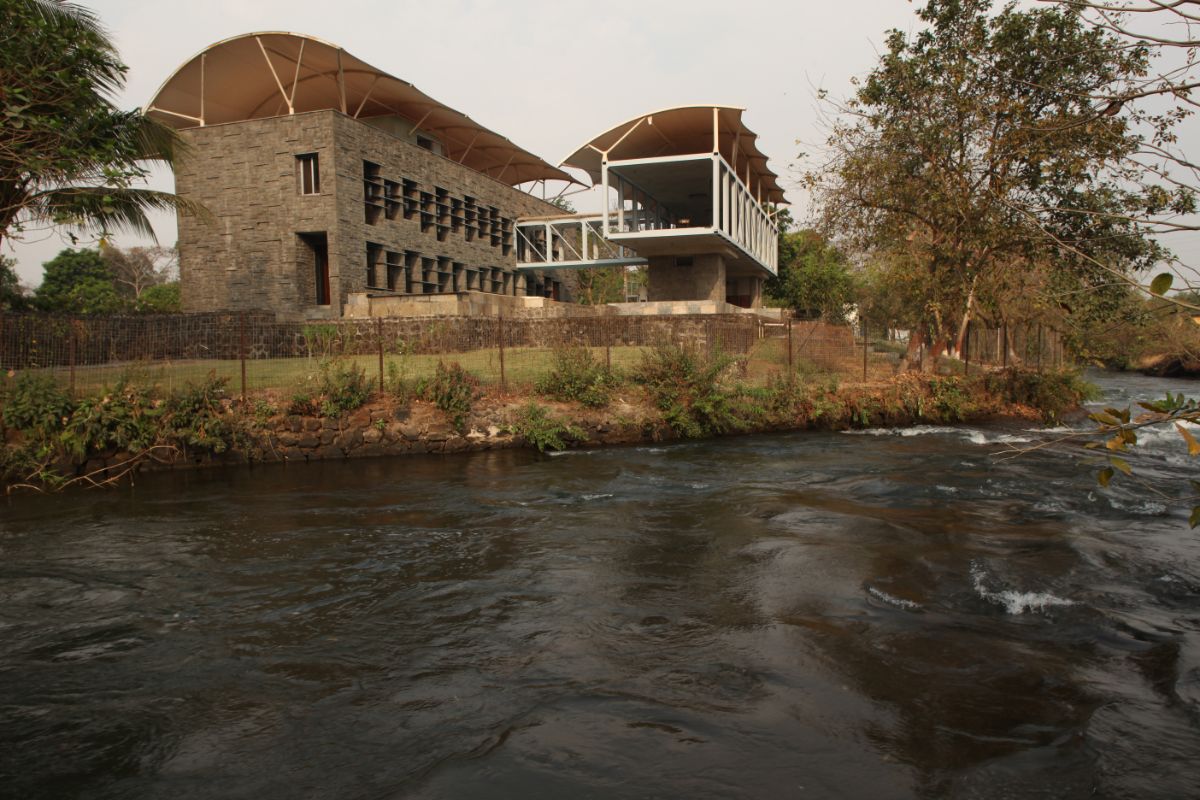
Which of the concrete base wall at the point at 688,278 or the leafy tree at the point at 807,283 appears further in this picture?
the leafy tree at the point at 807,283

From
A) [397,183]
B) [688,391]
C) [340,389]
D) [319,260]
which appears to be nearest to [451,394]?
[340,389]

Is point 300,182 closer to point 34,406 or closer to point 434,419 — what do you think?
point 434,419

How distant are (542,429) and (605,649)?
1019 cm

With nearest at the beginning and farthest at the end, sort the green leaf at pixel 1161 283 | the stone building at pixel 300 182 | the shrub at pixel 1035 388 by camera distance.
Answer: the green leaf at pixel 1161 283
the shrub at pixel 1035 388
the stone building at pixel 300 182

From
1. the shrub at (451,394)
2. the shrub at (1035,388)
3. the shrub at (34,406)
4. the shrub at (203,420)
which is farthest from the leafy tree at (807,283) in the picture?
the shrub at (34,406)

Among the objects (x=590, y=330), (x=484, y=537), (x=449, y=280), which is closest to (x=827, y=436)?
(x=590, y=330)

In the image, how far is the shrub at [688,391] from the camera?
1673 cm

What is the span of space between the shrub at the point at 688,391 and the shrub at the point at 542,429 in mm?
2198

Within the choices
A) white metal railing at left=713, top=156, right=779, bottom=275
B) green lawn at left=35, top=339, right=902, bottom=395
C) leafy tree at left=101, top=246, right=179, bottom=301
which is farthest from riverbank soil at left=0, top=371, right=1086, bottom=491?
leafy tree at left=101, top=246, right=179, bottom=301

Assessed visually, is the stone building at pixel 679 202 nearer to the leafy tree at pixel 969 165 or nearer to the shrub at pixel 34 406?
the leafy tree at pixel 969 165

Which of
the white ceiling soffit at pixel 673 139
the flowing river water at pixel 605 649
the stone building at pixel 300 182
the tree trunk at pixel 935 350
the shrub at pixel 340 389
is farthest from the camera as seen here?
the white ceiling soffit at pixel 673 139

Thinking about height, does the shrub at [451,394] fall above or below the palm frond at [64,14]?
below

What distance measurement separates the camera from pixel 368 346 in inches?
857

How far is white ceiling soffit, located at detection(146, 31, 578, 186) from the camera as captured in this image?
29.0 m
